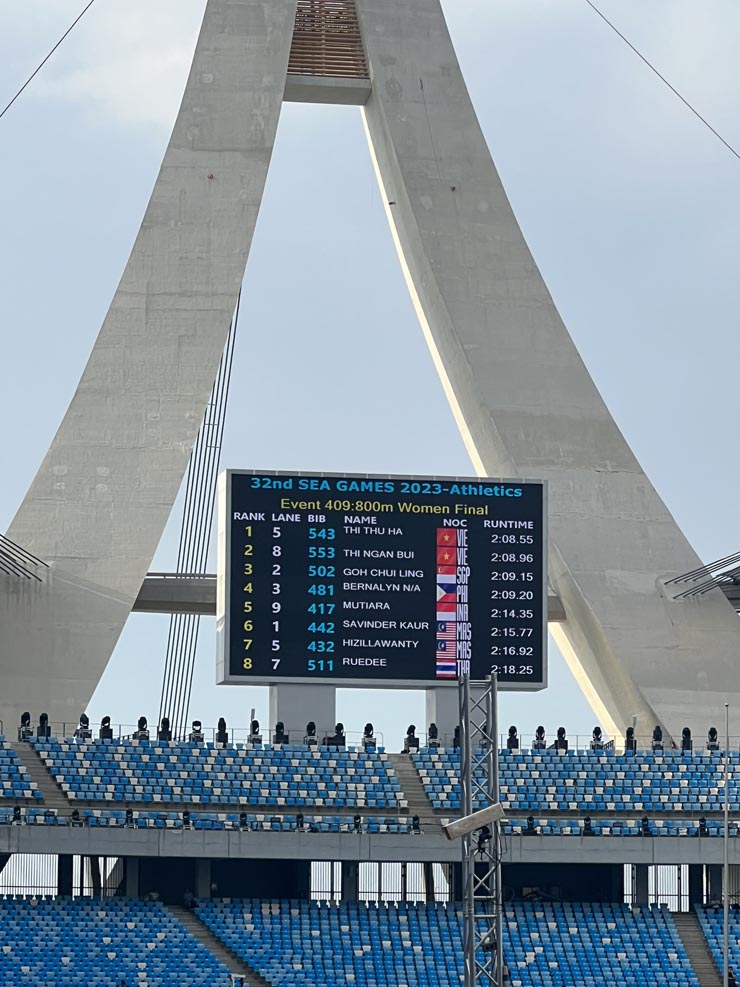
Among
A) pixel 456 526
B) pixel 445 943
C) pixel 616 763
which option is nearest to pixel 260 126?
pixel 456 526

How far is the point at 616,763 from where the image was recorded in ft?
162

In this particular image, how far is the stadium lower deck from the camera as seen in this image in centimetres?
4344

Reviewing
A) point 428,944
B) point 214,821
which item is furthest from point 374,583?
point 428,944

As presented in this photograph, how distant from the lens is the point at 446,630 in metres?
46.8

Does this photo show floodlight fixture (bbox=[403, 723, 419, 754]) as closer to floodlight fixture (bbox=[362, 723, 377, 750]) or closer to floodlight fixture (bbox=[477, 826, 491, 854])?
floodlight fixture (bbox=[362, 723, 377, 750])

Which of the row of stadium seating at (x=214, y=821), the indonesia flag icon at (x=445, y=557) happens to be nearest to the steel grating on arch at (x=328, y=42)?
the indonesia flag icon at (x=445, y=557)

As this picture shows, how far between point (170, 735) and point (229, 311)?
→ 11.2 metres

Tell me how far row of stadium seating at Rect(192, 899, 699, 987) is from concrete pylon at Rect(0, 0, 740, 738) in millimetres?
5045

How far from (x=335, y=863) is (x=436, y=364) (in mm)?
16043

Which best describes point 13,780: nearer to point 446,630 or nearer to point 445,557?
Answer: point 446,630

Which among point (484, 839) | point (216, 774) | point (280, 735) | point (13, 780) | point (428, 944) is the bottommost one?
point (428, 944)

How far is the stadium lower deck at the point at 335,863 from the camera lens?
43.4 m

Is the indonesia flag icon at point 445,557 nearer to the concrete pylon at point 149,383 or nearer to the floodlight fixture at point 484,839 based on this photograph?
the concrete pylon at point 149,383

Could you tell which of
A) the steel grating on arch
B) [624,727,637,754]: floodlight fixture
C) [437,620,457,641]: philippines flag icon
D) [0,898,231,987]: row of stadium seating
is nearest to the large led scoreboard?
[437,620,457,641]: philippines flag icon
